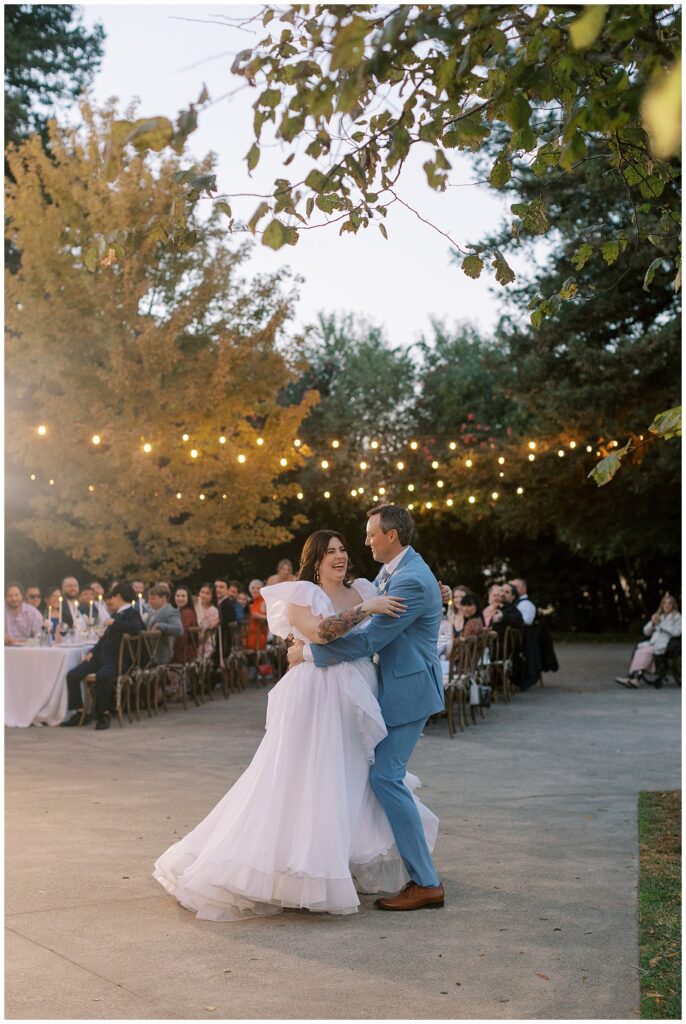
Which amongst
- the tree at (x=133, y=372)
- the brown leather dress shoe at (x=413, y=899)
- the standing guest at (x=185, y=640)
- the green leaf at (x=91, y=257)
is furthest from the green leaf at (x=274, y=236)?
the tree at (x=133, y=372)

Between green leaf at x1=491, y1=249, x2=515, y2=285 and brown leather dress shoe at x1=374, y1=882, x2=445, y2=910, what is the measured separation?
3.27m

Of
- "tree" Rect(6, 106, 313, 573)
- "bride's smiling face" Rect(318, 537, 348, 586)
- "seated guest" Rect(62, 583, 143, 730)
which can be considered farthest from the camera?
"tree" Rect(6, 106, 313, 573)

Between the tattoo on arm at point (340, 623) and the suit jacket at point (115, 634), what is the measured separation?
26.5 ft

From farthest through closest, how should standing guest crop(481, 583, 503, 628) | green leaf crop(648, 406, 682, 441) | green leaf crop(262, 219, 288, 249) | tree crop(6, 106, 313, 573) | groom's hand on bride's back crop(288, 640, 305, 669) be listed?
tree crop(6, 106, 313, 573)
standing guest crop(481, 583, 503, 628)
groom's hand on bride's back crop(288, 640, 305, 669)
green leaf crop(648, 406, 682, 441)
green leaf crop(262, 219, 288, 249)

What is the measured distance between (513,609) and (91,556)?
7.66m

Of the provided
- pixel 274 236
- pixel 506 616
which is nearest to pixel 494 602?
pixel 506 616

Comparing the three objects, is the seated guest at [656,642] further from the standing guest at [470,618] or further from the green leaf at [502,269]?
the green leaf at [502,269]

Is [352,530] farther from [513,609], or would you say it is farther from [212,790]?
[212,790]

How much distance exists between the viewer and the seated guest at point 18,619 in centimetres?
1490

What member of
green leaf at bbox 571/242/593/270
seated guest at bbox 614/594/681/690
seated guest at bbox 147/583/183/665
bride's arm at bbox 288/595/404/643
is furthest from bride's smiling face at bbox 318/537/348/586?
seated guest at bbox 614/594/681/690

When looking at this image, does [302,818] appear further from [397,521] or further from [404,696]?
[397,521]

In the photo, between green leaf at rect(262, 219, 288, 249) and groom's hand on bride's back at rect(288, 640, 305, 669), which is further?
groom's hand on bride's back at rect(288, 640, 305, 669)

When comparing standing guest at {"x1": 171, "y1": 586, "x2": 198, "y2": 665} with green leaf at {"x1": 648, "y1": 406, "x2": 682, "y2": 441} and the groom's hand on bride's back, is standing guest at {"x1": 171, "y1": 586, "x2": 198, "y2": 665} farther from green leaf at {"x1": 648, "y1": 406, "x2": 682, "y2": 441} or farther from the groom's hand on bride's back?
green leaf at {"x1": 648, "y1": 406, "x2": 682, "y2": 441}

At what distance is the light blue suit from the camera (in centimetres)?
609
